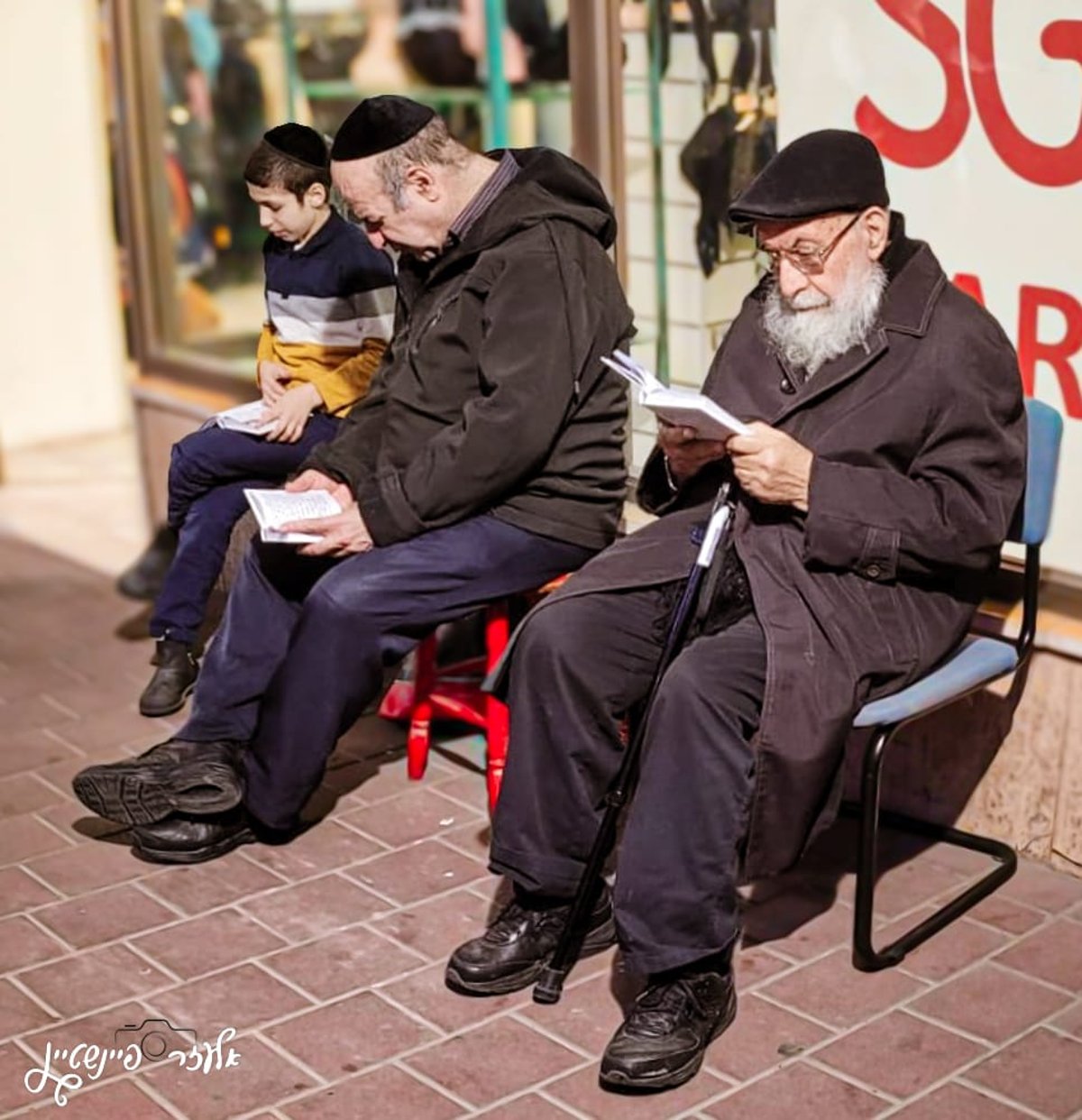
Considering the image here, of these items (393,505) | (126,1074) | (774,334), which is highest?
(774,334)

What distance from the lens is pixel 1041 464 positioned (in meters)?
3.71

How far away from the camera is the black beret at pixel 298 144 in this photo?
14.7 feet

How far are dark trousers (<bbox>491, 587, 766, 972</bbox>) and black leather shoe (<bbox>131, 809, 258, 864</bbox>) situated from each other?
0.88 metres

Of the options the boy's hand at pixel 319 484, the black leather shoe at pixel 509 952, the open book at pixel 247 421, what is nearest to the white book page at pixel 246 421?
the open book at pixel 247 421

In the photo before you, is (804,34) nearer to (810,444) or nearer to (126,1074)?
(810,444)

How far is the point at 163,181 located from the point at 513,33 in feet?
5.68

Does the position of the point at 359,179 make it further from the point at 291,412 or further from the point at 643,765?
the point at 643,765

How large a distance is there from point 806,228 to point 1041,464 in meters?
0.69

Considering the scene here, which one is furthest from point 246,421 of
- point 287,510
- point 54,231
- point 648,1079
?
point 54,231

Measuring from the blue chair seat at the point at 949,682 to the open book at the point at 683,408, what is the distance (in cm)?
58

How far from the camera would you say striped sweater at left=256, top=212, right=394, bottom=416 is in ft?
15.2

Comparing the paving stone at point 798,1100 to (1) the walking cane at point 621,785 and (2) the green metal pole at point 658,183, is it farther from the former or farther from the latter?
(2) the green metal pole at point 658,183

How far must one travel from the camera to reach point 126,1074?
338 centimetres

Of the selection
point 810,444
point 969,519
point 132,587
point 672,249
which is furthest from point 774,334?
point 132,587
